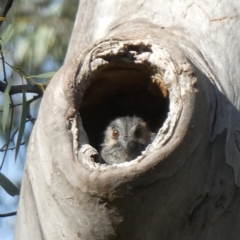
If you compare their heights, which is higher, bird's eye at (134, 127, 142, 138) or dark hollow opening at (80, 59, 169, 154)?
dark hollow opening at (80, 59, 169, 154)

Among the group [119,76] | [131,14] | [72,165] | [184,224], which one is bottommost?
[184,224]

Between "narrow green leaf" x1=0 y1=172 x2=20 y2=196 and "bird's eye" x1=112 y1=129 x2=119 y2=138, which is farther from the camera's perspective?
"bird's eye" x1=112 y1=129 x2=119 y2=138

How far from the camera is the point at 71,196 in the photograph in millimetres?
1712

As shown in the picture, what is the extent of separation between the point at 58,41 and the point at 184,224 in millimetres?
2656

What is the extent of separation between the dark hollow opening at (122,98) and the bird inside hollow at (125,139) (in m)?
0.05

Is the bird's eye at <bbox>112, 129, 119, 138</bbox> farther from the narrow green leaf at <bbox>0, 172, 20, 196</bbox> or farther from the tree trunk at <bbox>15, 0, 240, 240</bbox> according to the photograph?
the tree trunk at <bbox>15, 0, 240, 240</bbox>

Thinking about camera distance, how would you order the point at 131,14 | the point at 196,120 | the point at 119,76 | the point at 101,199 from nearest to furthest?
1. the point at 101,199
2. the point at 196,120
3. the point at 119,76
4. the point at 131,14

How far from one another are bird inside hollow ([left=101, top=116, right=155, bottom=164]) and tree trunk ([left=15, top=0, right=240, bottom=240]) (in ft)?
4.24

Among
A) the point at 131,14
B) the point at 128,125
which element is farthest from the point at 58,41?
the point at 131,14

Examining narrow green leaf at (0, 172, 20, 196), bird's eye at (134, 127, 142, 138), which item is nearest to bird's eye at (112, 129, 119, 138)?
bird's eye at (134, 127, 142, 138)

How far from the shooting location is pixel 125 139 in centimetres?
371

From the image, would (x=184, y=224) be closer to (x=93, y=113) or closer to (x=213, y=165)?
(x=213, y=165)

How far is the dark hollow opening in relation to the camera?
84.7 inches

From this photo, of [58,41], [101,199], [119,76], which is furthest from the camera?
[58,41]
